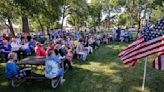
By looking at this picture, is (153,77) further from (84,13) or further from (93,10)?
(93,10)

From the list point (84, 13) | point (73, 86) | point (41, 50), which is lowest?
point (73, 86)

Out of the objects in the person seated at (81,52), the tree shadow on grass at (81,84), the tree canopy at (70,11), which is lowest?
the tree shadow on grass at (81,84)

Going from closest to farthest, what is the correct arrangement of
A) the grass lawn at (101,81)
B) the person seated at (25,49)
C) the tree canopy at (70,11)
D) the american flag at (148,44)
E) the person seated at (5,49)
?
the american flag at (148,44) → the grass lawn at (101,81) → the person seated at (5,49) → the person seated at (25,49) → the tree canopy at (70,11)

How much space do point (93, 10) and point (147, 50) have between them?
60.3 metres

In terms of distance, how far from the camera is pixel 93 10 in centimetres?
6650

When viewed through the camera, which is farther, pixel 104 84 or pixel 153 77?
pixel 153 77

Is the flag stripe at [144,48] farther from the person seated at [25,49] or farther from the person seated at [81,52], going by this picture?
the person seated at [25,49]

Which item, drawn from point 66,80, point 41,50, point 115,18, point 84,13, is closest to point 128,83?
point 66,80

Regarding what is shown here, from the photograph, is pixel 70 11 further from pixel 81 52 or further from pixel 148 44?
pixel 148 44

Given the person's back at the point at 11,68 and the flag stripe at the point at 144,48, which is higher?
the flag stripe at the point at 144,48

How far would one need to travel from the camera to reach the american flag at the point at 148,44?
21.9 feet

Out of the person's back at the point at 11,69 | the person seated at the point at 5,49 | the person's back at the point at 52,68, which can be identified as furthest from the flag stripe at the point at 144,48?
the person seated at the point at 5,49

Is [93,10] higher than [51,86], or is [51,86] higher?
[93,10]

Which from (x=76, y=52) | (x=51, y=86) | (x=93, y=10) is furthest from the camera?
(x=93, y=10)
